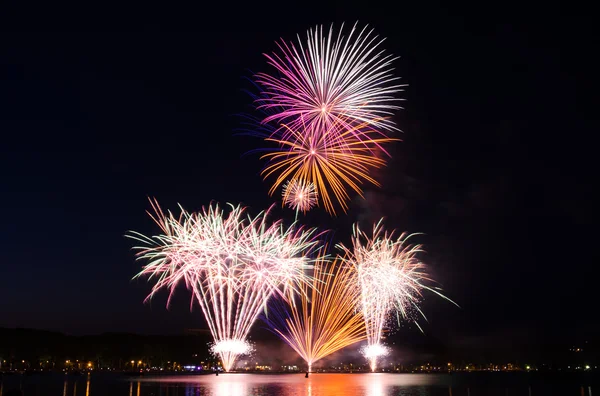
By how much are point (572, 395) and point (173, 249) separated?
55.8 metres

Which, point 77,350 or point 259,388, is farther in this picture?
point 77,350

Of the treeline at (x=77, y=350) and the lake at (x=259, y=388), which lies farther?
the treeline at (x=77, y=350)

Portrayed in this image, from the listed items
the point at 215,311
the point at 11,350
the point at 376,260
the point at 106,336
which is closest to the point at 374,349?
the point at 376,260

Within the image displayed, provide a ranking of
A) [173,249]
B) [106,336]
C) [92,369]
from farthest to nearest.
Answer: [106,336], [92,369], [173,249]

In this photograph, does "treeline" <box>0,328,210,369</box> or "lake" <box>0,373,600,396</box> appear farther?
"treeline" <box>0,328,210,369</box>

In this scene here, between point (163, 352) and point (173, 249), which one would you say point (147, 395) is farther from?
point (163, 352)

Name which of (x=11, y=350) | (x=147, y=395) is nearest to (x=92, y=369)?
(x=11, y=350)

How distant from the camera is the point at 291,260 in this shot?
123 ft

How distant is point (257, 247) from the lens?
3747 cm

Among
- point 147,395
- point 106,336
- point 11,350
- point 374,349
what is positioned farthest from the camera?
point 106,336

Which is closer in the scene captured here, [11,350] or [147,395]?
[147,395]

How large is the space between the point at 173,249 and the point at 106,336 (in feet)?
581

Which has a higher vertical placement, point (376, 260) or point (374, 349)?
point (376, 260)

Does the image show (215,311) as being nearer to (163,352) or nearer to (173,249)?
(173,249)
